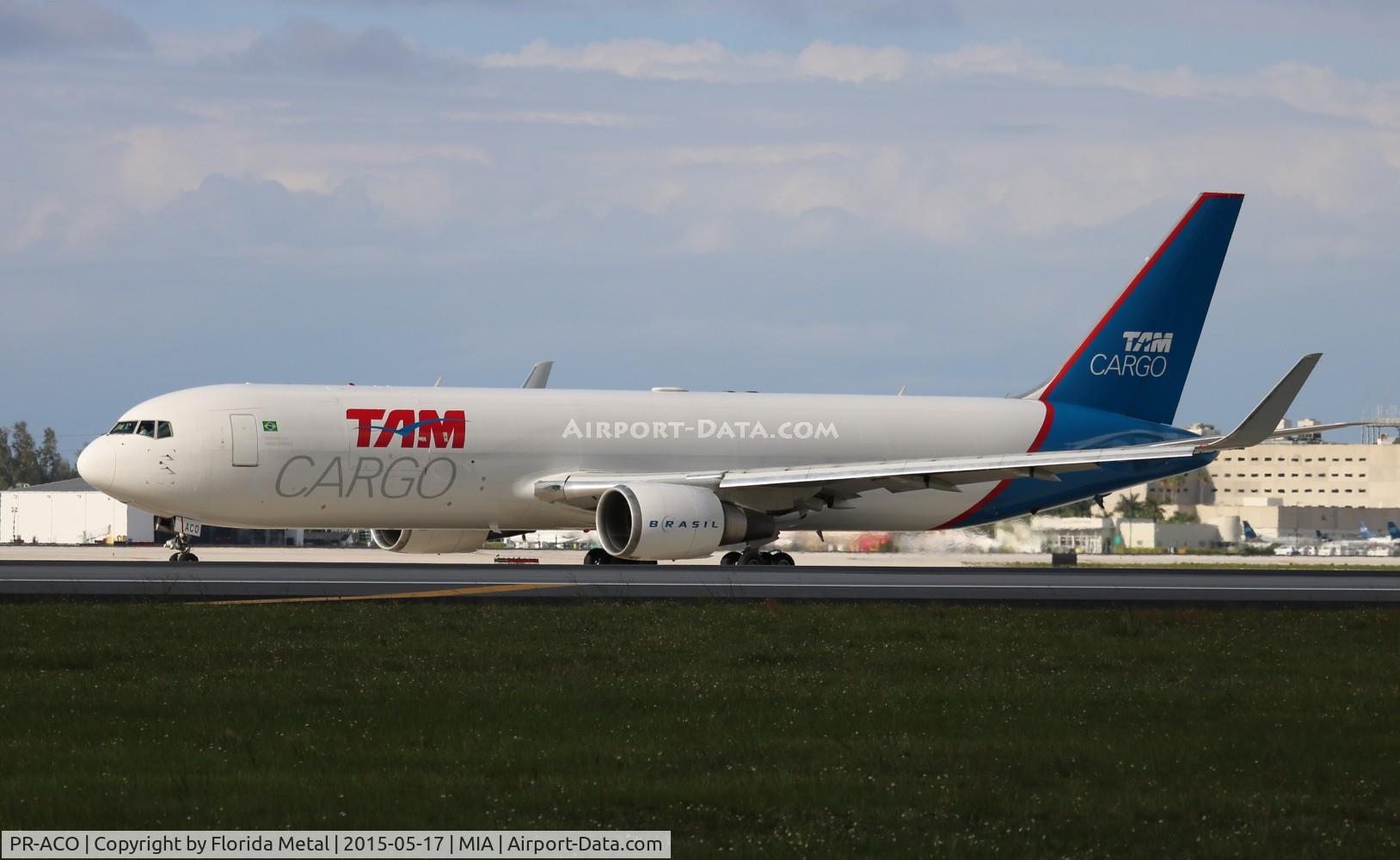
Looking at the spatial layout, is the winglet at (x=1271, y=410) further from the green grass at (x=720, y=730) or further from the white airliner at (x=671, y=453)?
the green grass at (x=720, y=730)

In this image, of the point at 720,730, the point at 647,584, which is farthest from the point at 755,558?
the point at 720,730

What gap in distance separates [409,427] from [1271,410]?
645 inches

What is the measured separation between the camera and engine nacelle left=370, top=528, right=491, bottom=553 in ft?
124

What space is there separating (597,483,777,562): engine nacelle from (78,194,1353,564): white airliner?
0.04 metres

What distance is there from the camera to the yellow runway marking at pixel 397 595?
21.4m

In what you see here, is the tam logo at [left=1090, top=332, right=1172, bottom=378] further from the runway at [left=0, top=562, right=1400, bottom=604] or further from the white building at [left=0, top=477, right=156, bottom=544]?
the white building at [left=0, top=477, right=156, bottom=544]

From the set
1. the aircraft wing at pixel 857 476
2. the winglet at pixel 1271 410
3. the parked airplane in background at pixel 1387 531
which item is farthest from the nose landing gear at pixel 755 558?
the parked airplane in background at pixel 1387 531

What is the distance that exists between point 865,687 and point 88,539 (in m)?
74.6

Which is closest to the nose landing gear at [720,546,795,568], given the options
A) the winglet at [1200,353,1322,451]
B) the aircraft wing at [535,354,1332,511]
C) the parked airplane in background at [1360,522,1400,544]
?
the aircraft wing at [535,354,1332,511]

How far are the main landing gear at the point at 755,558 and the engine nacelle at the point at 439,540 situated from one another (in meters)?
5.28

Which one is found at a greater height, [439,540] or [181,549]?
[439,540]

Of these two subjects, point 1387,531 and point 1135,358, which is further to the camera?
point 1387,531

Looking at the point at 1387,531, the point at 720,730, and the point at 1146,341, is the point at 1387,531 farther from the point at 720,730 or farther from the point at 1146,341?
the point at 720,730

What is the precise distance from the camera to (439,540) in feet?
126
